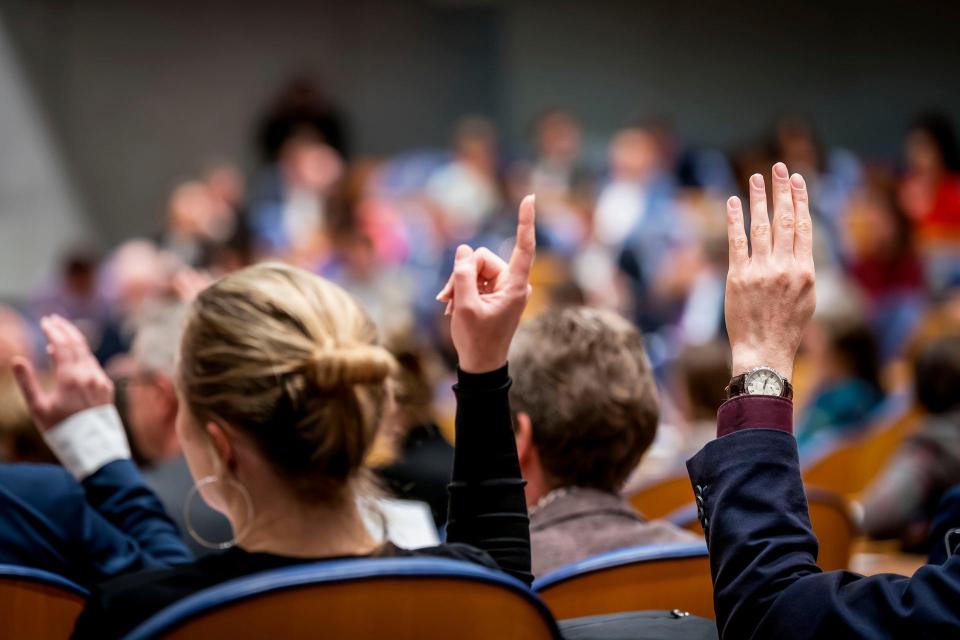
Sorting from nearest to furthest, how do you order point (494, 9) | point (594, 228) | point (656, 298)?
→ 1. point (656, 298)
2. point (594, 228)
3. point (494, 9)

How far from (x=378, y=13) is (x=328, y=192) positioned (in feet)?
9.79

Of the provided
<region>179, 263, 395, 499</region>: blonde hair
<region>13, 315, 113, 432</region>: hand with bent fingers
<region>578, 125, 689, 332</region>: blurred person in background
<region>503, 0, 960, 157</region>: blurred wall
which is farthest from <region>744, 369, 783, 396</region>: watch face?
<region>503, 0, 960, 157</region>: blurred wall

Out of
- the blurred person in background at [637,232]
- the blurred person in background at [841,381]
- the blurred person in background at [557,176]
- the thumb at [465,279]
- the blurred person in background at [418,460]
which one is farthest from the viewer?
the blurred person in background at [557,176]

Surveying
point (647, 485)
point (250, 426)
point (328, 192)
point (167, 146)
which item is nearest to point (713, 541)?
point (250, 426)

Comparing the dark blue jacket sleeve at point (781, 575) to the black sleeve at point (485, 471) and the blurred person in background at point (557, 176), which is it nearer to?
the black sleeve at point (485, 471)

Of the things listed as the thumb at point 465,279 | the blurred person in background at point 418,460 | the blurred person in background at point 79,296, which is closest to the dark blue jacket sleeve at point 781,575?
the thumb at point 465,279

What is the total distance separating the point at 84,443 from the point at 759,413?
1079 mm

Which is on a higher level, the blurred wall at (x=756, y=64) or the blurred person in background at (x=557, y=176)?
the blurred wall at (x=756, y=64)

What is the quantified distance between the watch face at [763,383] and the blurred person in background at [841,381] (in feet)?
9.36

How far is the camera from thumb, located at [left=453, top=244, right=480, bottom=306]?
4.67ft

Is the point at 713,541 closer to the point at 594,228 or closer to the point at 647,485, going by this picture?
the point at 647,485

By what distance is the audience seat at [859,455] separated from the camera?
3.23 metres

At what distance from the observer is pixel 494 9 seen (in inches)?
Result: 420

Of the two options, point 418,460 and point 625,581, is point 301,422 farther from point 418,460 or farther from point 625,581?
point 418,460
